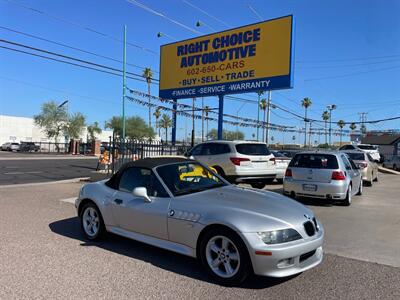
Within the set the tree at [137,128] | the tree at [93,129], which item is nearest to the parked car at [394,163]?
the tree at [137,128]

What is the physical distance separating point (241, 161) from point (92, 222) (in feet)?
21.8

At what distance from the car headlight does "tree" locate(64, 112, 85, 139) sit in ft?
214

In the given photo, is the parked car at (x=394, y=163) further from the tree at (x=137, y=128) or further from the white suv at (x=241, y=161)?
the tree at (x=137, y=128)

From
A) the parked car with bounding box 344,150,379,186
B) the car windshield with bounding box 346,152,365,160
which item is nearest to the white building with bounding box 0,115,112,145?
the car windshield with bounding box 346,152,365,160

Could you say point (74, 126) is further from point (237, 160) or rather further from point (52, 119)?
point (237, 160)

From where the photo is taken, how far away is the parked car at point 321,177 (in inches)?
424

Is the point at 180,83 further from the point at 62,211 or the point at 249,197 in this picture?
the point at 249,197

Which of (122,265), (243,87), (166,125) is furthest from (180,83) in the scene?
(166,125)

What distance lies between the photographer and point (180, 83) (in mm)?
22391

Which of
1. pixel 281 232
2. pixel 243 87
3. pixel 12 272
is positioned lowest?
pixel 12 272

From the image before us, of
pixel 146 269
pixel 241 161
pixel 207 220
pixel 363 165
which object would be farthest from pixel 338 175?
pixel 146 269

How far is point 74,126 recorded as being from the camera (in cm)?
6631

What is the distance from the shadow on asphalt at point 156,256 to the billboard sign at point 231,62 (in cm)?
1337

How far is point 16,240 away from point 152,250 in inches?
92.3
